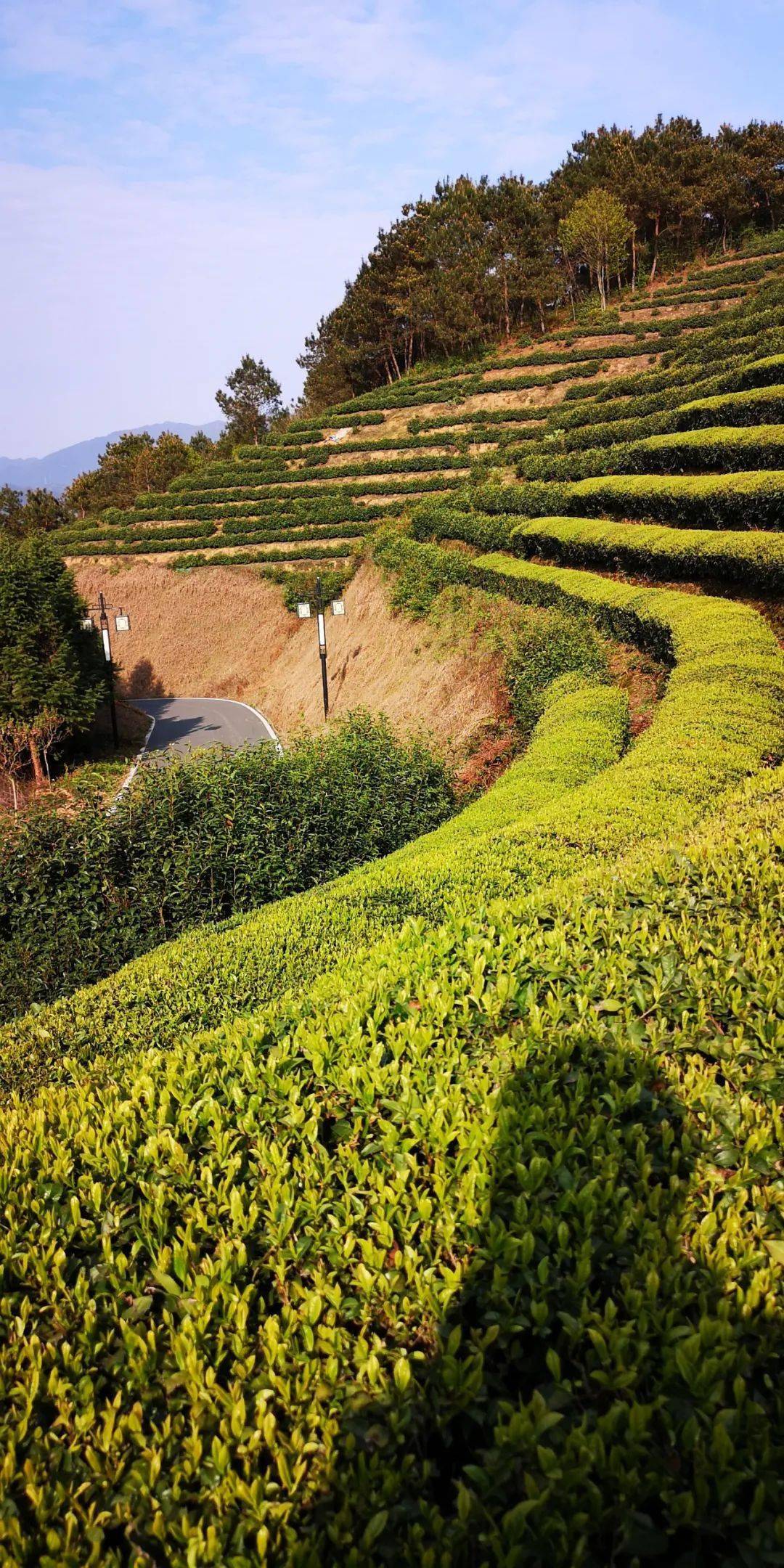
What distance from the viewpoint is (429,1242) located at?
2373 mm

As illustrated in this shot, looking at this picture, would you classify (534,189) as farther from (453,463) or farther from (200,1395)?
(200,1395)

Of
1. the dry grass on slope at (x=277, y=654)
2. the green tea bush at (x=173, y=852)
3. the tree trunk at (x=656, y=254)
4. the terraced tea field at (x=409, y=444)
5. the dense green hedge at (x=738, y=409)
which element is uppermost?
the tree trunk at (x=656, y=254)

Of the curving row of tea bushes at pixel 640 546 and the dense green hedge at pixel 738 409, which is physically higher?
the dense green hedge at pixel 738 409

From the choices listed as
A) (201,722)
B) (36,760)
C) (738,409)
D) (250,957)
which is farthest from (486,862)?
(201,722)

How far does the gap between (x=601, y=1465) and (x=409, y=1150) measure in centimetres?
119

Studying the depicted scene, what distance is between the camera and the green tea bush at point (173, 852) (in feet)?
29.3

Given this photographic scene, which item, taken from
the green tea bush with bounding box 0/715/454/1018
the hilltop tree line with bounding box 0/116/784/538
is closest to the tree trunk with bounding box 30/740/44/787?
the green tea bush with bounding box 0/715/454/1018

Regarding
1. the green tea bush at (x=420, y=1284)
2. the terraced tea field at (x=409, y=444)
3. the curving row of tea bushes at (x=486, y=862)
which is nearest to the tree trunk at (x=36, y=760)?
the curving row of tea bushes at (x=486, y=862)

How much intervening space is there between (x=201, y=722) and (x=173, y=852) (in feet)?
81.9

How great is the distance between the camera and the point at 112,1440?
1.95 metres

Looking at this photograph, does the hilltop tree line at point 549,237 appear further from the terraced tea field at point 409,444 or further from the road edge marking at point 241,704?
the road edge marking at point 241,704

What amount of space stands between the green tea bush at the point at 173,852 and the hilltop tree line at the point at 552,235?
182 feet

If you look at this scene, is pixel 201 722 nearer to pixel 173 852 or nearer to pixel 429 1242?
pixel 173 852

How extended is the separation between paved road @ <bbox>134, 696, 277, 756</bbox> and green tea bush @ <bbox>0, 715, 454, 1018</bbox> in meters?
16.8
